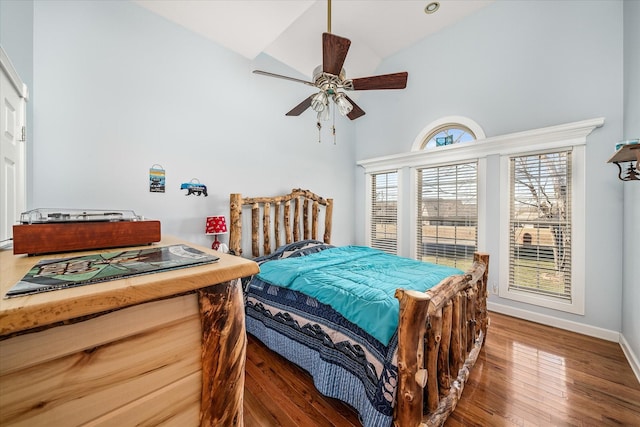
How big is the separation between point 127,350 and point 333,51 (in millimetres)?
1988

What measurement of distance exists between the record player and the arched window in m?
3.63

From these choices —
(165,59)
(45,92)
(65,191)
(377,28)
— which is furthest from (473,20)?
(65,191)

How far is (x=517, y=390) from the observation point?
177 centimetres

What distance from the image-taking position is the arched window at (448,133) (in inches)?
127

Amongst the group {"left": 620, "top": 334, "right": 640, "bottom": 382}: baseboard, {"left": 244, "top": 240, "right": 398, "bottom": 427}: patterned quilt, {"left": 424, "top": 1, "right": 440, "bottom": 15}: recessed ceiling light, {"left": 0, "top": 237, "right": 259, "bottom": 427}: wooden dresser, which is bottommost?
{"left": 620, "top": 334, "right": 640, "bottom": 382}: baseboard

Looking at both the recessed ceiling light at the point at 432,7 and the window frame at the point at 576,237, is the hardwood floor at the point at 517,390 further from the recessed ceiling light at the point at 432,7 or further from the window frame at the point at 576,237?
the recessed ceiling light at the point at 432,7

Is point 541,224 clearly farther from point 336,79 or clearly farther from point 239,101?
point 239,101

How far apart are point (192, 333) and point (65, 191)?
236 cm

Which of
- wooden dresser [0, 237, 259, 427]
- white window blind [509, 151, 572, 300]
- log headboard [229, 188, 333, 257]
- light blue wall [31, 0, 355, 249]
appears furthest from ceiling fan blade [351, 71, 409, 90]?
wooden dresser [0, 237, 259, 427]

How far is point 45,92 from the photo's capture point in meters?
1.98

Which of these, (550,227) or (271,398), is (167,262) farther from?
(550,227)

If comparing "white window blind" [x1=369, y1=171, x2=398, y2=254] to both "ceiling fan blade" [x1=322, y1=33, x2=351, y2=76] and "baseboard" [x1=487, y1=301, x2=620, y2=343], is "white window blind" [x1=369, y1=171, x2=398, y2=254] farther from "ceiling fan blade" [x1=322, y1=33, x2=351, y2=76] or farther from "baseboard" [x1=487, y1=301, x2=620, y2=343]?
"ceiling fan blade" [x1=322, y1=33, x2=351, y2=76]

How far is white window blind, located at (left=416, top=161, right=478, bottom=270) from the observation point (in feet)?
10.8

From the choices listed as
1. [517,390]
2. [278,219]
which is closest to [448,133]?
[278,219]
